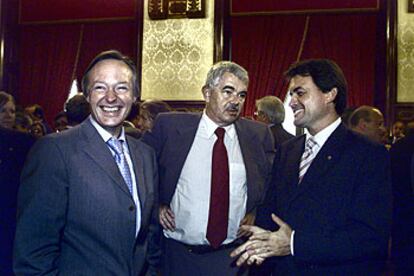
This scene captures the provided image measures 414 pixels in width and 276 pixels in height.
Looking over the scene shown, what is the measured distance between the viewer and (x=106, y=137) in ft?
6.83

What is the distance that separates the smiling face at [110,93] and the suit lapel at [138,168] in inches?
4.6

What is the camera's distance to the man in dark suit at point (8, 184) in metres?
3.25

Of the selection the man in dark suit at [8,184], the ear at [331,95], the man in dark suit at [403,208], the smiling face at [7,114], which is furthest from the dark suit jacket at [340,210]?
the smiling face at [7,114]

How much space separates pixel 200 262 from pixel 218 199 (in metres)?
0.32

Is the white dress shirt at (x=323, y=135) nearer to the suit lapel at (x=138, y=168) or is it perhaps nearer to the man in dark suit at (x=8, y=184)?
the suit lapel at (x=138, y=168)

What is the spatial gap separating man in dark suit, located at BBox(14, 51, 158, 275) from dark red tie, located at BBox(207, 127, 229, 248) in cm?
81

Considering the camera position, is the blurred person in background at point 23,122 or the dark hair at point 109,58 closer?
the dark hair at point 109,58

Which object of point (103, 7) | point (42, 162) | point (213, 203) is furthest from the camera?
point (103, 7)

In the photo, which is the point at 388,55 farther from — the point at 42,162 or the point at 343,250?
the point at 42,162

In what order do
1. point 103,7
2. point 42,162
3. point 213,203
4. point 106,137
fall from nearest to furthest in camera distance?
point 42,162, point 106,137, point 213,203, point 103,7

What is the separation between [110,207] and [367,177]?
0.97m

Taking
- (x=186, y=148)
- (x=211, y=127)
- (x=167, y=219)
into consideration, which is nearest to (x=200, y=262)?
(x=167, y=219)

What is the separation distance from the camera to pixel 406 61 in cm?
798

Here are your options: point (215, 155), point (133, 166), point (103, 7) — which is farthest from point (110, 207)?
point (103, 7)
